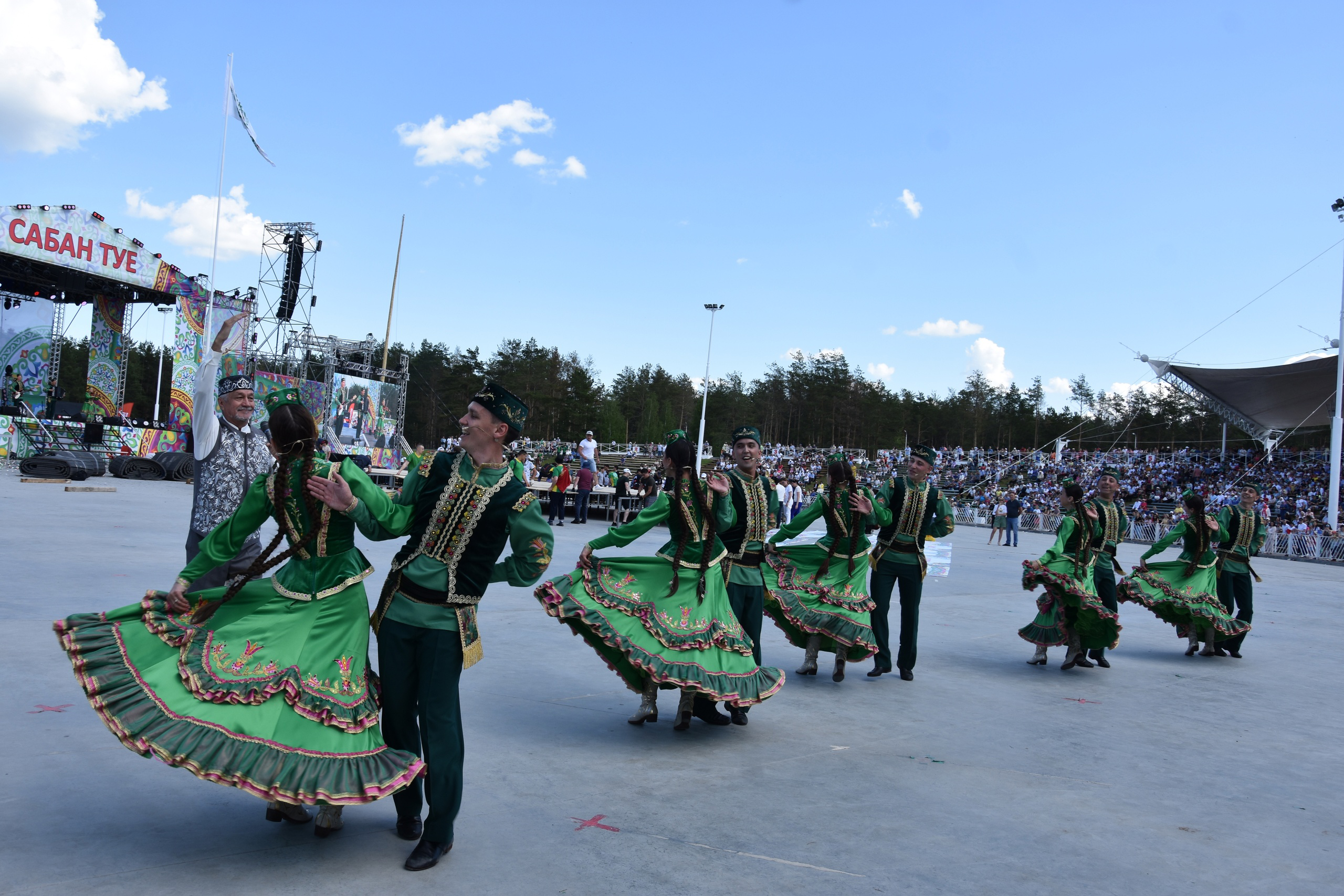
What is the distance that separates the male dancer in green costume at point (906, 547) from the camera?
7.91m

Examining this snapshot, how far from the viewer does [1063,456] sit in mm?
56594

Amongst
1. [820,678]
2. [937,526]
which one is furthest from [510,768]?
[937,526]

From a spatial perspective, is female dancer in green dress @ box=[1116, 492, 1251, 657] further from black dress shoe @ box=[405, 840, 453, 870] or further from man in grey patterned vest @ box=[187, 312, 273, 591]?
man in grey patterned vest @ box=[187, 312, 273, 591]

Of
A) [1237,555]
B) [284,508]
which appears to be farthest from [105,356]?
[1237,555]

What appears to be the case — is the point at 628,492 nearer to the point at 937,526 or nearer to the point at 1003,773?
the point at 937,526

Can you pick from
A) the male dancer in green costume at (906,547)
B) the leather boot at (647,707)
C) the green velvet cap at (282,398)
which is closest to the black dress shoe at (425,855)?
the green velvet cap at (282,398)

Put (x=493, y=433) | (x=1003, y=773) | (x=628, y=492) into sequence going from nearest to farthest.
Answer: (x=493, y=433)
(x=1003, y=773)
(x=628, y=492)

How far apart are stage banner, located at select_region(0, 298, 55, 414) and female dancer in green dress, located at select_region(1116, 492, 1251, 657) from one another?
3205 centimetres

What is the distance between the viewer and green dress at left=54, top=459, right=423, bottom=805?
10.3ft

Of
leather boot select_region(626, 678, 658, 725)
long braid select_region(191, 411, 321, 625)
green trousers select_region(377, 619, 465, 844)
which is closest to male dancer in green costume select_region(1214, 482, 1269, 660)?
leather boot select_region(626, 678, 658, 725)

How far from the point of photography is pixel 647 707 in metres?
5.87

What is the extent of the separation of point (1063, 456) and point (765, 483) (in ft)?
181

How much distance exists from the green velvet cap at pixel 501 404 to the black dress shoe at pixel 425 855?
1.63m

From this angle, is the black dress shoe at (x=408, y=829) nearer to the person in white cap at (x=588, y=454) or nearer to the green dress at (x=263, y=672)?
the green dress at (x=263, y=672)
